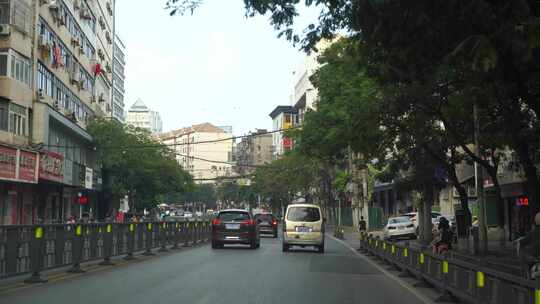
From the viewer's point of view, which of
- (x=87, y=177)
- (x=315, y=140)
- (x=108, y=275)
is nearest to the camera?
(x=108, y=275)

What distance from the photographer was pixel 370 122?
2211cm

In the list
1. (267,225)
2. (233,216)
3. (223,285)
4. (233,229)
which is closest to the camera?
(223,285)

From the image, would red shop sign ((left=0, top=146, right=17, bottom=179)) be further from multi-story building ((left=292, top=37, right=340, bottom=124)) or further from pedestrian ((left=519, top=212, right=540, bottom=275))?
multi-story building ((left=292, top=37, right=340, bottom=124))

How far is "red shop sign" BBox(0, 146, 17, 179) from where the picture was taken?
100ft

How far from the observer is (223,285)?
13953 millimetres

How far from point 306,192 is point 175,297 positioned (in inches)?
2773

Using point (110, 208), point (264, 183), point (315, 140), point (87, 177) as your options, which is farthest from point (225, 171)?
point (315, 140)

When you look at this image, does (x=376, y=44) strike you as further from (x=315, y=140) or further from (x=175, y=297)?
(x=315, y=140)

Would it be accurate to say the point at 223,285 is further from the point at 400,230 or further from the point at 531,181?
the point at 400,230

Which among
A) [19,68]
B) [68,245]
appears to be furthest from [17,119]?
[68,245]

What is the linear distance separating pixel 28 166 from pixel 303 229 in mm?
15200

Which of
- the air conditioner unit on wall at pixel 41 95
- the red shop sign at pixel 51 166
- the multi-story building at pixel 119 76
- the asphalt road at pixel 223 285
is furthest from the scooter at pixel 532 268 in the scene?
the multi-story building at pixel 119 76

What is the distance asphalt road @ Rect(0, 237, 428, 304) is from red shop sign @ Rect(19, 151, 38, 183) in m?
15.4

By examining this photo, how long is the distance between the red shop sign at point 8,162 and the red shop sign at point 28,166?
0.78 m
